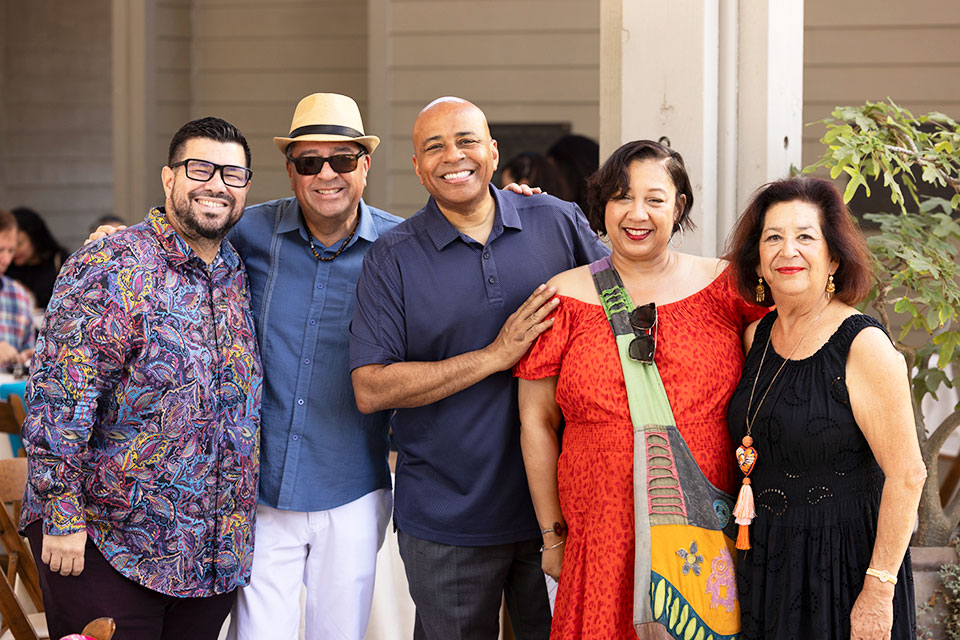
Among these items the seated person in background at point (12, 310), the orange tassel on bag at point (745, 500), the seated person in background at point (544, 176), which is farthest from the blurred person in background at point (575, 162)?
the seated person in background at point (12, 310)

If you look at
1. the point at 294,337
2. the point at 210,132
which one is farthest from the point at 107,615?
the point at 210,132

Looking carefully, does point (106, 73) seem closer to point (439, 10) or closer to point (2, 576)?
point (439, 10)

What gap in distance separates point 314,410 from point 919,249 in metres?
1.77

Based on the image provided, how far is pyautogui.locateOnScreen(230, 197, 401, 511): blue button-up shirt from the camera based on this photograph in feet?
8.22

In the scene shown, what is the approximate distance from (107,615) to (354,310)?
3.05 ft

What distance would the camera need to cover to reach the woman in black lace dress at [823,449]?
1.85 meters

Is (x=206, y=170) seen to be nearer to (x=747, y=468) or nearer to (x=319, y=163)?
(x=319, y=163)

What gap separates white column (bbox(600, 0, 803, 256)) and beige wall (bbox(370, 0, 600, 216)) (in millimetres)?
3418

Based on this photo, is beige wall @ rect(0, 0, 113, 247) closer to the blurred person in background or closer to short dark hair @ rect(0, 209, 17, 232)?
short dark hair @ rect(0, 209, 17, 232)

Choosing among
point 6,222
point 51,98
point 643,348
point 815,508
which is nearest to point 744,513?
point 815,508

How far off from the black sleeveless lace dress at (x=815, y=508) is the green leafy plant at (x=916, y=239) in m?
0.61

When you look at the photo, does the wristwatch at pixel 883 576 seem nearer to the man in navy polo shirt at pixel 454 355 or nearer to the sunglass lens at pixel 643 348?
the sunglass lens at pixel 643 348

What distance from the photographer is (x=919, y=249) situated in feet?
8.95

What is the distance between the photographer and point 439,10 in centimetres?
622
